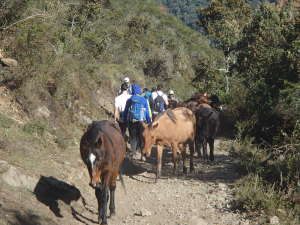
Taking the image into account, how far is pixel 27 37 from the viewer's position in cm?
1225

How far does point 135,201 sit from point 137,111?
290 centimetres

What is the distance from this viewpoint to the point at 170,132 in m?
11.6

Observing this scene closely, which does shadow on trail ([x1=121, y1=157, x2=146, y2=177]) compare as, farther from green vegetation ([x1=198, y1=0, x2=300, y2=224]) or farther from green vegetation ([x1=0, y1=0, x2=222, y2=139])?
green vegetation ([x1=198, y1=0, x2=300, y2=224])

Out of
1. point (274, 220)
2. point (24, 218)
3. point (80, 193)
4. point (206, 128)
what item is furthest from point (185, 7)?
point (24, 218)

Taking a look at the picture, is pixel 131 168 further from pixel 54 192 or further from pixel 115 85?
pixel 115 85

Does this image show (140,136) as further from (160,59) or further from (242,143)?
(160,59)

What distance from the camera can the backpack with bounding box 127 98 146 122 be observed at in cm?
1145

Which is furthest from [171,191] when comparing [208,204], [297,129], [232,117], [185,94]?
[185,94]

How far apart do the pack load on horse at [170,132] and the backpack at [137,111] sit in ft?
1.49

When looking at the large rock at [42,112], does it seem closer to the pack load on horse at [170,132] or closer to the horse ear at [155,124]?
the pack load on horse at [170,132]

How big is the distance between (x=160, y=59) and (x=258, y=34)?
8.87m

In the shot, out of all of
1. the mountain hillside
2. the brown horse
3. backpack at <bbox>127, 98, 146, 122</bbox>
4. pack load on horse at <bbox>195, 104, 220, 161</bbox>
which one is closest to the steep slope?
the brown horse

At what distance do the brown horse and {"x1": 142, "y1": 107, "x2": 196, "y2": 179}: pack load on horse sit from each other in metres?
2.52

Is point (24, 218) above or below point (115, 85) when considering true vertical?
below
